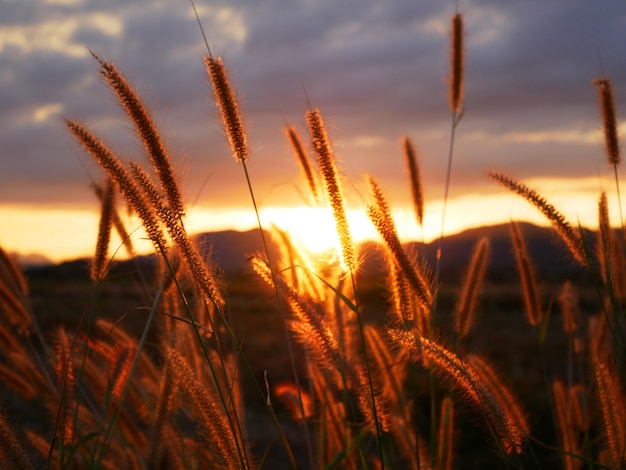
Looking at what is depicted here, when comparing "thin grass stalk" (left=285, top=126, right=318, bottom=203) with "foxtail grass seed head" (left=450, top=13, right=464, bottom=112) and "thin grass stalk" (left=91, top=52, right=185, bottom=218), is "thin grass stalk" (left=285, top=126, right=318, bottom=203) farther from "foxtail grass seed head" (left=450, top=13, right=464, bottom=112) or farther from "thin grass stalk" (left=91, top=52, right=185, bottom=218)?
"foxtail grass seed head" (left=450, top=13, right=464, bottom=112)

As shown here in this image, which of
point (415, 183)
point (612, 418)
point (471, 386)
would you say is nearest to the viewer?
point (471, 386)

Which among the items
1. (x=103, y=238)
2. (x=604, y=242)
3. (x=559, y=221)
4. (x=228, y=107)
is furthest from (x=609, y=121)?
(x=103, y=238)

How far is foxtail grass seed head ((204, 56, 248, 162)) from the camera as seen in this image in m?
2.35

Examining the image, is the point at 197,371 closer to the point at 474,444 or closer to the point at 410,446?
the point at 410,446

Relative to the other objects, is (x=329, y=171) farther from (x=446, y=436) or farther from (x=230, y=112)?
(x=446, y=436)

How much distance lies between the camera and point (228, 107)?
93.8 inches

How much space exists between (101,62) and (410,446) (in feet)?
7.17

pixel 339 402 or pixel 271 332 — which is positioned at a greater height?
pixel 339 402

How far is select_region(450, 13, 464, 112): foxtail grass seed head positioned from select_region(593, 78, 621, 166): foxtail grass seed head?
1.12 meters

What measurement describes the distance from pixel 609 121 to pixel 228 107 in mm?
2261

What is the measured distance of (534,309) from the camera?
3938 millimetres

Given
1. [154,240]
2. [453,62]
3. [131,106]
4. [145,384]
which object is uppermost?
[453,62]

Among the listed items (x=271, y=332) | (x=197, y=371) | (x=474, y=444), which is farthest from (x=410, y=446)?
(x=271, y=332)

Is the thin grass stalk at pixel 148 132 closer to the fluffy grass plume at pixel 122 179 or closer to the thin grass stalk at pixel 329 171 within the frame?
the fluffy grass plume at pixel 122 179
